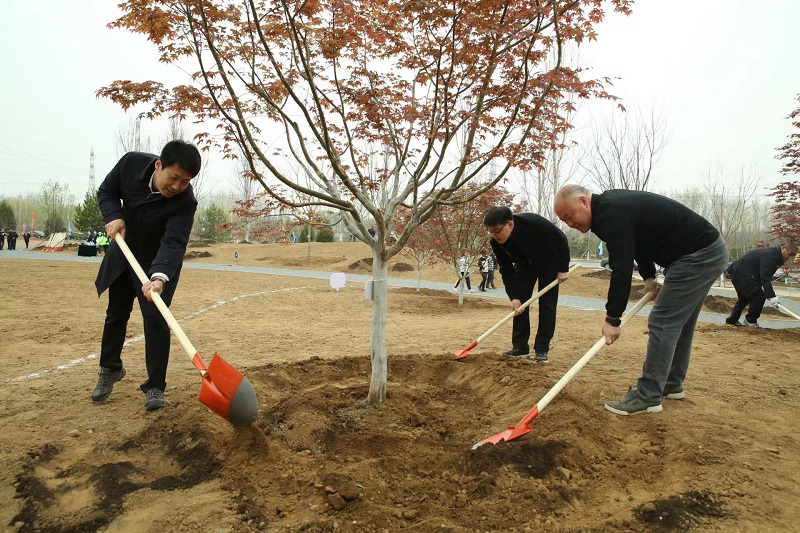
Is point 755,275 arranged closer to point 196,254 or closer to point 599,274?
point 599,274

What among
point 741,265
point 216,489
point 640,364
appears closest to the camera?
point 216,489

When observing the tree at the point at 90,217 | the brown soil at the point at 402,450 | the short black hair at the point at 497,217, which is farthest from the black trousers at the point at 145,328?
the tree at the point at 90,217

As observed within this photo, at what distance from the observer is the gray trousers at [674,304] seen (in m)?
3.45

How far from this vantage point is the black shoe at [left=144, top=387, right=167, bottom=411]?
348 cm

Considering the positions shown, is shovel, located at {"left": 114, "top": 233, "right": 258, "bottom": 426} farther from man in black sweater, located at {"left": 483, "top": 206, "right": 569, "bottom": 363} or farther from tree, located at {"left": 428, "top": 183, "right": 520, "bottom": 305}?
tree, located at {"left": 428, "top": 183, "right": 520, "bottom": 305}

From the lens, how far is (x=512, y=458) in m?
2.62

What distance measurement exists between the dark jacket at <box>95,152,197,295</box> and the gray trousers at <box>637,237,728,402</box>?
339cm

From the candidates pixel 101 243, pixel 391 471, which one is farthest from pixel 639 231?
pixel 101 243

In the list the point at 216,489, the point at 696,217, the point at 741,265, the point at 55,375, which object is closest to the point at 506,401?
the point at 696,217

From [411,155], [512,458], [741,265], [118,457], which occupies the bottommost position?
[118,457]

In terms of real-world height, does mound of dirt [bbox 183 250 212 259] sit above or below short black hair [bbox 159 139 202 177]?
below

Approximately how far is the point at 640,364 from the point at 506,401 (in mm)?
2013

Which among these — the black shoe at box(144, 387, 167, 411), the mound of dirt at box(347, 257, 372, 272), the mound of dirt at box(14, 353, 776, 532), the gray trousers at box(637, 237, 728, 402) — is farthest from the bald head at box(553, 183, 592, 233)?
the mound of dirt at box(347, 257, 372, 272)

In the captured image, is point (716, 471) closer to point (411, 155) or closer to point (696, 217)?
point (696, 217)
